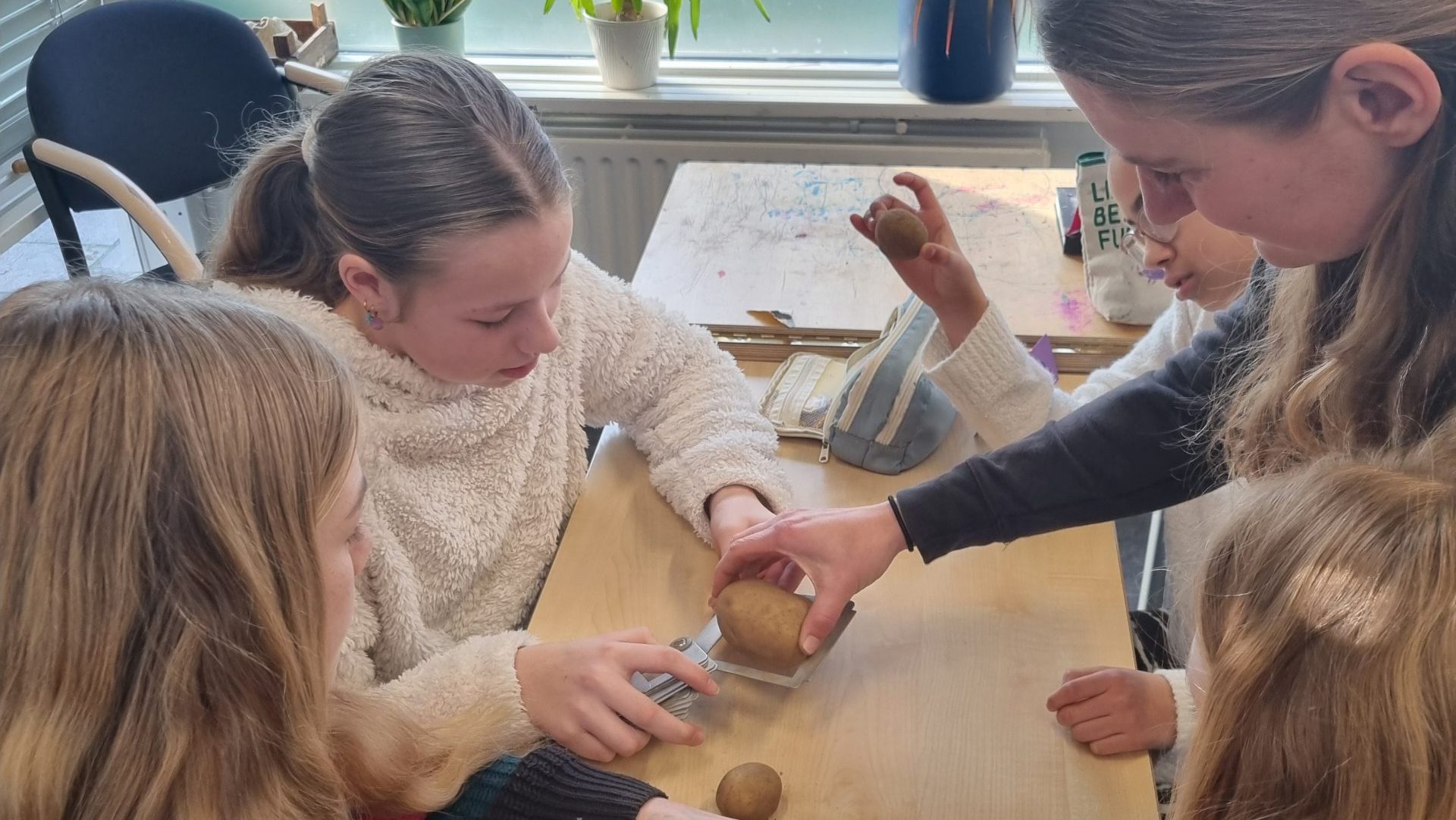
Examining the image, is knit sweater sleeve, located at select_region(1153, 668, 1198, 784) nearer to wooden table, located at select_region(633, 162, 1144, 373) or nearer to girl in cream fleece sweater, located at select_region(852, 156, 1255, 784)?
girl in cream fleece sweater, located at select_region(852, 156, 1255, 784)

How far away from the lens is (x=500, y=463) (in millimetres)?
1186

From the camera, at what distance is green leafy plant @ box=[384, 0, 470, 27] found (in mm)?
2275

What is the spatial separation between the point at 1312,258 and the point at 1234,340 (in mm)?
202

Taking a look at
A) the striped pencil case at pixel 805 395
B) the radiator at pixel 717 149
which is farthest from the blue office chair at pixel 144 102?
the striped pencil case at pixel 805 395

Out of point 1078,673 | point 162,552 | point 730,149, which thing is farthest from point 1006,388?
point 730,149

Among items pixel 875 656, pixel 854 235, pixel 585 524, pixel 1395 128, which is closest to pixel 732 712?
pixel 875 656

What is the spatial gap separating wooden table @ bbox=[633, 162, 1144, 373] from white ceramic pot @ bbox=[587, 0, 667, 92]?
1.85 feet

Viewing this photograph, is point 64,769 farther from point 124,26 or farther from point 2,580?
point 124,26

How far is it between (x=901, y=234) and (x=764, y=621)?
0.51 meters

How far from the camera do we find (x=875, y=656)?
0.97 m

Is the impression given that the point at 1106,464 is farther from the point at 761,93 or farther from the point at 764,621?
the point at 761,93

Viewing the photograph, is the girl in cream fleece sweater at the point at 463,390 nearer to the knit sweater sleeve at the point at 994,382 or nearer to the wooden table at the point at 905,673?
the wooden table at the point at 905,673

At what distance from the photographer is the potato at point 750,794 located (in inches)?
32.4

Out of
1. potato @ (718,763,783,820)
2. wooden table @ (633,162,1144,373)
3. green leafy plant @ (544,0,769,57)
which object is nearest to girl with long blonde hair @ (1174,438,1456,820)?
potato @ (718,763,783,820)
